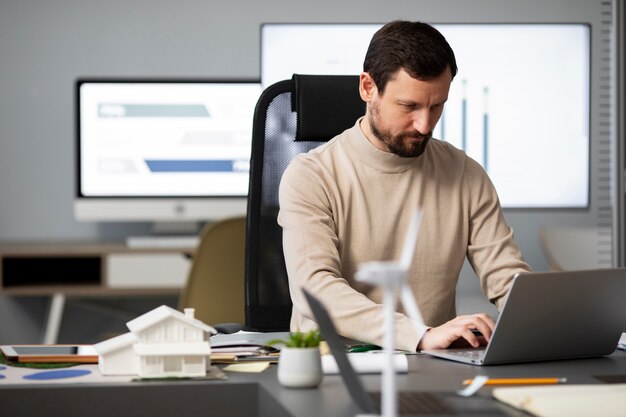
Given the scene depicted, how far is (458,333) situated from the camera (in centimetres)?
144

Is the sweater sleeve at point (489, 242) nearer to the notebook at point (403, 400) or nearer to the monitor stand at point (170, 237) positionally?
the notebook at point (403, 400)

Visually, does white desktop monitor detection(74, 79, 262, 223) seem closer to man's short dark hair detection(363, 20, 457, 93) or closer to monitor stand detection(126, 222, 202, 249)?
monitor stand detection(126, 222, 202, 249)

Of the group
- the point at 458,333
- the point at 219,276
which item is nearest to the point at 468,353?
the point at 458,333

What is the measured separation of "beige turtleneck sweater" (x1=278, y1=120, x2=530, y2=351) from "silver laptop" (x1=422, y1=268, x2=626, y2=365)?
421 millimetres

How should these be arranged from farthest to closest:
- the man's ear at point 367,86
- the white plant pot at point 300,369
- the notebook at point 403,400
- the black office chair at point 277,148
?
the black office chair at point 277,148 → the man's ear at point 367,86 → the white plant pot at point 300,369 → the notebook at point 403,400

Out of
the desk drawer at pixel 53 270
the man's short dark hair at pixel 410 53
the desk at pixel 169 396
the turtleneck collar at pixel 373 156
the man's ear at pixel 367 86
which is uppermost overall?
the man's short dark hair at pixel 410 53

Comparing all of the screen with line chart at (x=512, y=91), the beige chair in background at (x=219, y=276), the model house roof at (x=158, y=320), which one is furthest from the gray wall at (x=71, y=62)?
the model house roof at (x=158, y=320)

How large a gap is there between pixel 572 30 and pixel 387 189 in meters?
2.61

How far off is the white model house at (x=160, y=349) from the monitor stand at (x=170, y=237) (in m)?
2.56

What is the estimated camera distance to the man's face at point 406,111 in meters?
1.74

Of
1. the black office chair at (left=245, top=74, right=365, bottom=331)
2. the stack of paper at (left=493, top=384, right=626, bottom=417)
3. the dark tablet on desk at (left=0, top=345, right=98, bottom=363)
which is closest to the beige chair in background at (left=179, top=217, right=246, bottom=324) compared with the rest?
the black office chair at (left=245, top=74, right=365, bottom=331)

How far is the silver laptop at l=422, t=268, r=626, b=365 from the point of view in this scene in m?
1.27

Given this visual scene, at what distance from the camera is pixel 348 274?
6.00ft

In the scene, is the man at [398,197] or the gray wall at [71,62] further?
the gray wall at [71,62]
